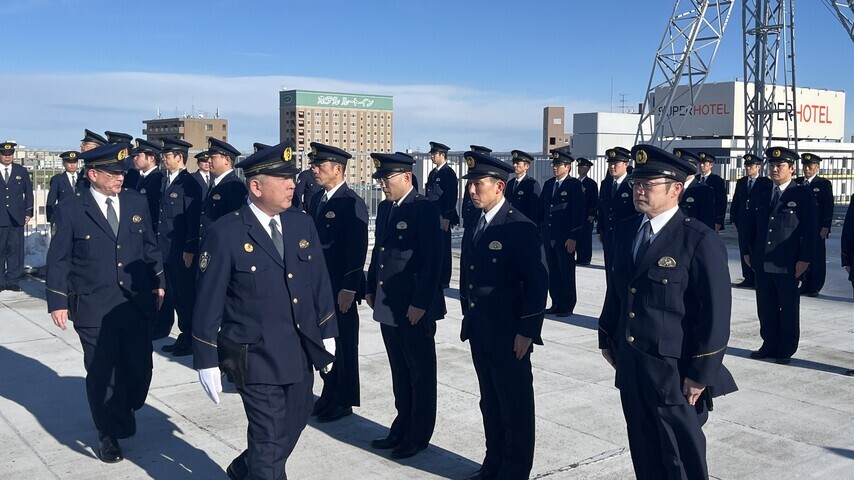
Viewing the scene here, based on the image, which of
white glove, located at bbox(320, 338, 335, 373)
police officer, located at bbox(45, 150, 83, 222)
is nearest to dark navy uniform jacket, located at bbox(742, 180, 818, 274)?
white glove, located at bbox(320, 338, 335, 373)

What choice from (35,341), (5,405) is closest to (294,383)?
(5,405)

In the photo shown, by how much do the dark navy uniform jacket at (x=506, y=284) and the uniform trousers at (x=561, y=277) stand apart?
542 cm

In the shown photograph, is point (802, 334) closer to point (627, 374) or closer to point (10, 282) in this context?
point (627, 374)

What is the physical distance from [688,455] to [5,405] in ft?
17.7

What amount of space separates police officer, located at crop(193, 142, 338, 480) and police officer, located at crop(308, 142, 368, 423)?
179 centimetres

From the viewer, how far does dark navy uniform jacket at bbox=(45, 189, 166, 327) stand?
5488 mm

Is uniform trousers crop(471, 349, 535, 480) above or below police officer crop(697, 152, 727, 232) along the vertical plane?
below

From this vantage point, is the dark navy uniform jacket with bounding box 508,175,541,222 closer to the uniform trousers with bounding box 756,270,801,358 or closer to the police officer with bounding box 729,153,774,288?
the police officer with bounding box 729,153,774,288

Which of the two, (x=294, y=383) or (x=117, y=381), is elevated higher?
(x=294, y=383)

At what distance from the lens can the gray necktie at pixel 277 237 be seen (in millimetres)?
4234

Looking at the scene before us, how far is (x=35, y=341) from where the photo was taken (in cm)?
884

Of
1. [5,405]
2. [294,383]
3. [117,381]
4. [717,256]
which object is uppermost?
[717,256]

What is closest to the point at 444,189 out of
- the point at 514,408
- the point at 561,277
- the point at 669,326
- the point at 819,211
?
the point at 561,277

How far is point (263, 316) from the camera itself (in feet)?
13.5
